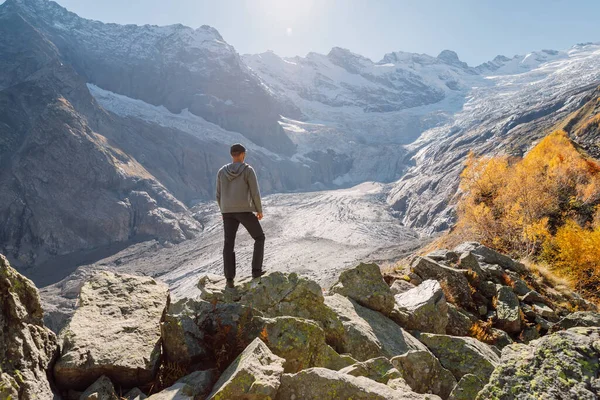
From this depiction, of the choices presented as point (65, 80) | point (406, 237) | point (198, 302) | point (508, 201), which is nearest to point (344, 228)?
point (406, 237)

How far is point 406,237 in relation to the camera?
105438 mm

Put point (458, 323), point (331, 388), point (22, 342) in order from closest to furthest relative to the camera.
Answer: point (331, 388)
point (22, 342)
point (458, 323)

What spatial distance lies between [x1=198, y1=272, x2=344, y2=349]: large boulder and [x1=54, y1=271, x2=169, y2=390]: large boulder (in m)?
1.13

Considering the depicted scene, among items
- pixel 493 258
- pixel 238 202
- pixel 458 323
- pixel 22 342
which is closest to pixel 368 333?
pixel 458 323

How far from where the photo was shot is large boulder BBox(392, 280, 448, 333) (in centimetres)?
757

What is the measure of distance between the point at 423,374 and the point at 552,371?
6.95 ft

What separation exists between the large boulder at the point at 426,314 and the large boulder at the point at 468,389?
123 inches

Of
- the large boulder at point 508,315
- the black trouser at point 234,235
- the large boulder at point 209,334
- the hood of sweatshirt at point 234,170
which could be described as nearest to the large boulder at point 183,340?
the large boulder at point 209,334

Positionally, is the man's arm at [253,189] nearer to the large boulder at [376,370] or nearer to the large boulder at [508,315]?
the large boulder at [376,370]

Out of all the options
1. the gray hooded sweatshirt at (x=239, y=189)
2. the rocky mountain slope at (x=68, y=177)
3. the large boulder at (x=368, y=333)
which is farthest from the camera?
the rocky mountain slope at (x=68, y=177)

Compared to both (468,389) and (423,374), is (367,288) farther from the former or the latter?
(468,389)

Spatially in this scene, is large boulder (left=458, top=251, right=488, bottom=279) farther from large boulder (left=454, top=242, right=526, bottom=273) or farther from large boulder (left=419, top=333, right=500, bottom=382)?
large boulder (left=419, top=333, right=500, bottom=382)

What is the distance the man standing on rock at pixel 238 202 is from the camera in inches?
291

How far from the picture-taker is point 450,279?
9.99 metres
